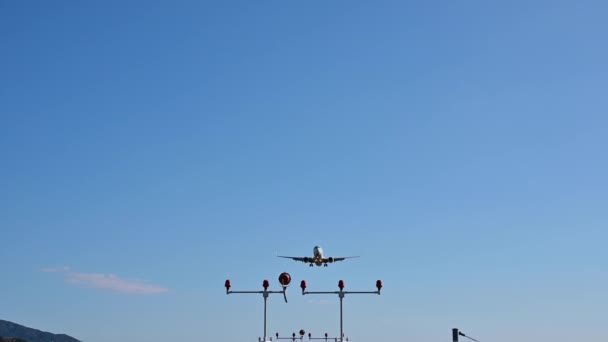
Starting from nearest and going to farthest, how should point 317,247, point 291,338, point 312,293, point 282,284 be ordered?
point 282,284 → point 312,293 → point 291,338 → point 317,247

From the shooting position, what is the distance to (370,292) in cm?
4875

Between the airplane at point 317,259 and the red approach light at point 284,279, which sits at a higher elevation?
the airplane at point 317,259

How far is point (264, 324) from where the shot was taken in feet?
155

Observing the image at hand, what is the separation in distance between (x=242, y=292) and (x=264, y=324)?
3.19 m

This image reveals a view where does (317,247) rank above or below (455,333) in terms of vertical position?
above

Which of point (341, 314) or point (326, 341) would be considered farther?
point (326, 341)

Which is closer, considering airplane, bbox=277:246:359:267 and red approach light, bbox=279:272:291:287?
red approach light, bbox=279:272:291:287

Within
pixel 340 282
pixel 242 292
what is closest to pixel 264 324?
pixel 242 292

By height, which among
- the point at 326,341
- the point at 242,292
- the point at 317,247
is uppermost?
the point at 317,247

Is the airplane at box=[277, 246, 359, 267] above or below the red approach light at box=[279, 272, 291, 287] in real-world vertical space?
above

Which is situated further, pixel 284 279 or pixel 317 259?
pixel 317 259

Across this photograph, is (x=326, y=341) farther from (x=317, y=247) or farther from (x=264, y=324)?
(x=317, y=247)

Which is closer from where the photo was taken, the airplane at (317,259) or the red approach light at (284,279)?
the red approach light at (284,279)

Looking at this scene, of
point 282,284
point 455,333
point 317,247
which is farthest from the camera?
point 317,247
